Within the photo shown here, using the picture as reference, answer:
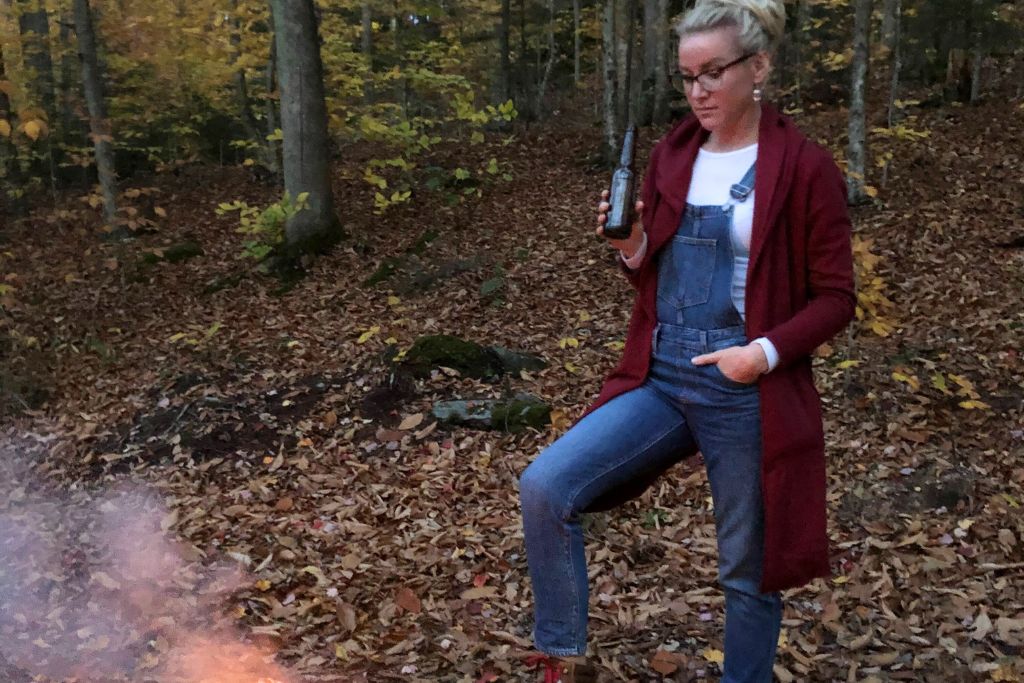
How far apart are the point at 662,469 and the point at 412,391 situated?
4.15m

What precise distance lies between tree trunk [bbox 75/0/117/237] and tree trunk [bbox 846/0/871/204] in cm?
859

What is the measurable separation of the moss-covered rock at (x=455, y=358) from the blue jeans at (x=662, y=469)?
4165 mm

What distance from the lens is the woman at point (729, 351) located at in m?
2.16

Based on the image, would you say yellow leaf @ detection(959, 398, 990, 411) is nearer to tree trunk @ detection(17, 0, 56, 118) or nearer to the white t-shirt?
the white t-shirt

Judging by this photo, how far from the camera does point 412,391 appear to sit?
21.2 feet

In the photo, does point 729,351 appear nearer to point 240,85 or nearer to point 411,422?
point 411,422

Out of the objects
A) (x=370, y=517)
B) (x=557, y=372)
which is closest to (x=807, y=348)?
(x=370, y=517)

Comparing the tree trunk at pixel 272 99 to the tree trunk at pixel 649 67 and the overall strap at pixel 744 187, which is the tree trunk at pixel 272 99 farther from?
the overall strap at pixel 744 187

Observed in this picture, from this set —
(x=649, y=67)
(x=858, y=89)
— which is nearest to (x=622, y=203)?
(x=858, y=89)

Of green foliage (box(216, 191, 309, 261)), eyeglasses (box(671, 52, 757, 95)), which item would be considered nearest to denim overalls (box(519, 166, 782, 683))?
eyeglasses (box(671, 52, 757, 95))

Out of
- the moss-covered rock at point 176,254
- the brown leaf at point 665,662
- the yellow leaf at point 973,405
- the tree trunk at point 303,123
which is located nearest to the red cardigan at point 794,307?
the brown leaf at point 665,662

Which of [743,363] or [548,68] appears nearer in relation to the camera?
[743,363]

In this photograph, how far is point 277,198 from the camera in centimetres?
1310

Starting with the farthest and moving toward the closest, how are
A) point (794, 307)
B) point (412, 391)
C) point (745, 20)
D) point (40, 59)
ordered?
point (40, 59), point (412, 391), point (794, 307), point (745, 20)
